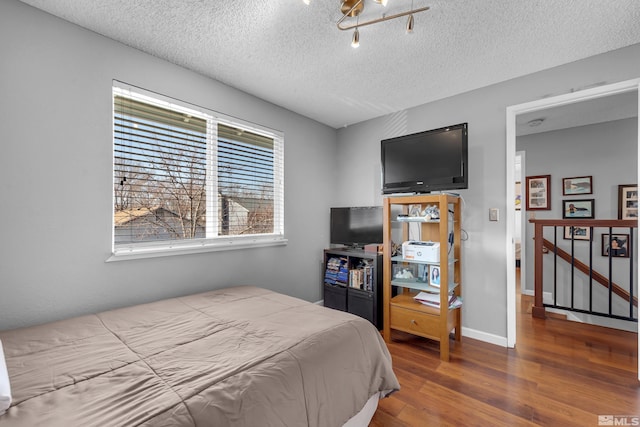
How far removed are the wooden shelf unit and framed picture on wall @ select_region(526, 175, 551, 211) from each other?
7.95ft

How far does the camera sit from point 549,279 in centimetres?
418

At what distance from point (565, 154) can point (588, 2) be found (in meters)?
3.11

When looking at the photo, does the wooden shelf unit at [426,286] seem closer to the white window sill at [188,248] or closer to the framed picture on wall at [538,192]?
the white window sill at [188,248]

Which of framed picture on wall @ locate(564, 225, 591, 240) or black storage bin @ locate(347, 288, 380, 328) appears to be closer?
black storage bin @ locate(347, 288, 380, 328)

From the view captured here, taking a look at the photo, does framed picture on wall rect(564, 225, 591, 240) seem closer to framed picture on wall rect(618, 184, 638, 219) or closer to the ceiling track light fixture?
framed picture on wall rect(618, 184, 638, 219)

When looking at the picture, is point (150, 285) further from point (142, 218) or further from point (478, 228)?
point (478, 228)

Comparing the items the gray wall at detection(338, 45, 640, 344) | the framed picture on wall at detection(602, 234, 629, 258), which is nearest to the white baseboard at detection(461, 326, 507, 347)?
the gray wall at detection(338, 45, 640, 344)

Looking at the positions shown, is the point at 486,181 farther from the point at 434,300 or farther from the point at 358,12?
the point at 358,12

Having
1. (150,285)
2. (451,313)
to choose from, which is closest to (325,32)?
(150,285)

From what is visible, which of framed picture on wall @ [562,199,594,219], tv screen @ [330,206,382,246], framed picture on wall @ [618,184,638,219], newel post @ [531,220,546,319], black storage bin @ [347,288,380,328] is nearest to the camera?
black storage bin @ [347,288,380,328]

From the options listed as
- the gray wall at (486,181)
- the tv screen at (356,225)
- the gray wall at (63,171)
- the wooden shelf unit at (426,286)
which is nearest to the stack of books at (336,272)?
the tv screen at (356,225)

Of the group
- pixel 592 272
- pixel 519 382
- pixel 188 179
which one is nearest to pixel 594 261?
pixel 592 272

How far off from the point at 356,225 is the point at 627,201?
352cm

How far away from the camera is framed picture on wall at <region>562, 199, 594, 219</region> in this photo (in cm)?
383
